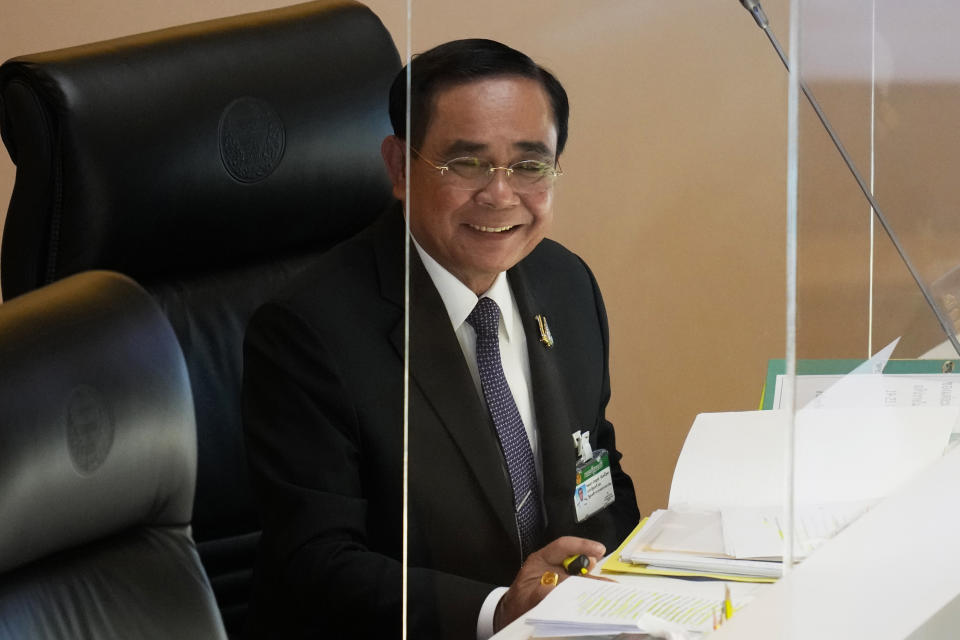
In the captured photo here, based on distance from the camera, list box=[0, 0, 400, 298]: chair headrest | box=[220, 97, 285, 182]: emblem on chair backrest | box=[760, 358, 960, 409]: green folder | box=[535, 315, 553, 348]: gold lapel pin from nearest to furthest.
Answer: box=[760, 358, 960, 409]: green folder
box=[535, 315, 553, 348]: gold lapel pin
box=[0, 0, 400, 298]: chair headrest
box=[220, 97, 285, 182]: emblem on chair backrest

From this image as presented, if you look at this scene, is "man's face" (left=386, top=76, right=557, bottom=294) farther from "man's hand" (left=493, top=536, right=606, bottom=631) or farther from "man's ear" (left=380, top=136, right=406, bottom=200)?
"man's hand" (left=493, top=536, right=606, bottom=631)

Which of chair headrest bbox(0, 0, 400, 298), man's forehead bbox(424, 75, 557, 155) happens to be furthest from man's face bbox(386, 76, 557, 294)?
chair headrest bbox(0, 0, 400, 298)

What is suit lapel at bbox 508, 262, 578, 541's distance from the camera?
2.53 feet

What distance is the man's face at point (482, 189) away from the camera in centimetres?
74

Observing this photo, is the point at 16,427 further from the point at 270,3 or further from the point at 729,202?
the point at 270,3

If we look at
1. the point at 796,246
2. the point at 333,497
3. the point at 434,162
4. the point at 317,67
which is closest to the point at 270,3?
the point at 317,67

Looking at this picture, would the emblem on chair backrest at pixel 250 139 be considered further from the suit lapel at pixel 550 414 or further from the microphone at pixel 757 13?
the microphone at pixel 757 13

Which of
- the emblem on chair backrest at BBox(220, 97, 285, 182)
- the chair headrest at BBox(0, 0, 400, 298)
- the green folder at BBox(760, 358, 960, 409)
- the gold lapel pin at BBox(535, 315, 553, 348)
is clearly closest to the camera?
the green folder at BBox(760, 358, 960, 409)

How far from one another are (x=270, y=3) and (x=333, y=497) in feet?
6.42

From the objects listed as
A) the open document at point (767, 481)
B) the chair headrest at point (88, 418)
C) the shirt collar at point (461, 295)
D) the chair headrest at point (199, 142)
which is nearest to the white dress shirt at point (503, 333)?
the shirt collar at point (461, 295)

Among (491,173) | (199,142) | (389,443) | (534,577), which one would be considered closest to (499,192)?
(491,173)

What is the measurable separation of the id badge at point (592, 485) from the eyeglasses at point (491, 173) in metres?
0.17

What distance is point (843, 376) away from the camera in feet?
2.53

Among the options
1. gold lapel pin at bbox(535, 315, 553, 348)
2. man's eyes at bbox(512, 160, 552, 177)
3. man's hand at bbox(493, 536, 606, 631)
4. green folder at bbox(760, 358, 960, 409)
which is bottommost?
man's hand at bbox(493, 536, 606, 631)
